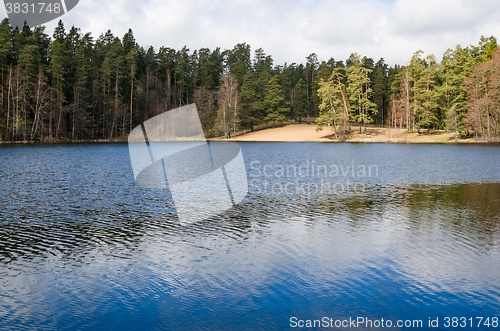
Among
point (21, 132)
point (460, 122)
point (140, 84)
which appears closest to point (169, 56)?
point (140, 84)

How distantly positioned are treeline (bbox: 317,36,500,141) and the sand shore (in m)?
1.78

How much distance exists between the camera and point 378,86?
10406cm

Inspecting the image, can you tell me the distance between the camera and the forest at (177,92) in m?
64.9

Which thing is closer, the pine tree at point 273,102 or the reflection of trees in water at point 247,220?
the reflection of trees in water at point 247,220

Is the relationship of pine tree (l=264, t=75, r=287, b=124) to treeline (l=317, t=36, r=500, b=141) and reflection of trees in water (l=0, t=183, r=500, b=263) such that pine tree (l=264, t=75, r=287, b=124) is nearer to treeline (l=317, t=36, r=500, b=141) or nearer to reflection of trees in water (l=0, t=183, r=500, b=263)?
treeline (l=317, t=36, r=500, b=141)

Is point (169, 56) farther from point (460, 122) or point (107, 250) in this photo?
point (107, 250)

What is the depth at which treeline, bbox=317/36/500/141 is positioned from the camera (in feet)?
198

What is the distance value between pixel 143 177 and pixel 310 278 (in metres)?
19.4

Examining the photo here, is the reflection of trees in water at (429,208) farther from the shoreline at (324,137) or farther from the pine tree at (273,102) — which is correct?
the pine tree at (273,102)

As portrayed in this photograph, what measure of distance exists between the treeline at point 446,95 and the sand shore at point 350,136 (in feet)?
5.83
